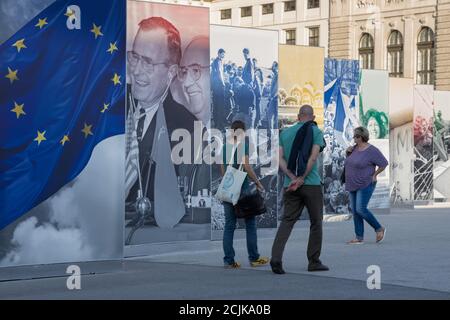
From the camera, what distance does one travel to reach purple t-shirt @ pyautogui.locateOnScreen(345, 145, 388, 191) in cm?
1603

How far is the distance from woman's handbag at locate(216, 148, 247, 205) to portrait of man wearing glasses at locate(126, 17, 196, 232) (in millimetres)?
2542

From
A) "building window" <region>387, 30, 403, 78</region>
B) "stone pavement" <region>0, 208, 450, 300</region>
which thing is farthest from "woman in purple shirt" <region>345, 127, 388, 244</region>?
"building window" <region>387, 30, 403, 78</region>

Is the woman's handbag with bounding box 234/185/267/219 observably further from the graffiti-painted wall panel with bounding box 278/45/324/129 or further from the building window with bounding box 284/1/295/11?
the building window with bounding box 284/1/295/11

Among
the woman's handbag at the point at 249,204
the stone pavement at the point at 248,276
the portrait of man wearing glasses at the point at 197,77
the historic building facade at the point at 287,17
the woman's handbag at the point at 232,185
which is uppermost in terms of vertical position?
the historic building facade at the point at 287,17

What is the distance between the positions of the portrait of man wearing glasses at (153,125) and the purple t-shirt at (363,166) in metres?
2.70

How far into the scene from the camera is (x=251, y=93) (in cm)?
1817

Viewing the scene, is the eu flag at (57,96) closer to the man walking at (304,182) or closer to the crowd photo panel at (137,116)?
the crowd photo panel at (137,116)

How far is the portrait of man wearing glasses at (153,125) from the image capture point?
48.5 feet

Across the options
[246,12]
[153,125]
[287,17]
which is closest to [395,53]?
[287,17]

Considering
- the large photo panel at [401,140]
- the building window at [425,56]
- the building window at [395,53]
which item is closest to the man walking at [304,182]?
the large photo panel at [401,140]

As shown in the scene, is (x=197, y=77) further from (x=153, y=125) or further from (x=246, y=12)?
(x=246, y=12)

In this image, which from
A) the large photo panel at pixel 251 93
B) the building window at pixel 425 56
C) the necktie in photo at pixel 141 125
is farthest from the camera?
the building window at pixel 425 56

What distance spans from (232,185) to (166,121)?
9.98 ft

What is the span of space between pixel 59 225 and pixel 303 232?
8.40 m
